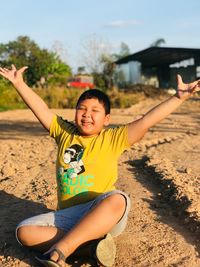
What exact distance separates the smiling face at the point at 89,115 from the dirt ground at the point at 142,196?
0.82 meters

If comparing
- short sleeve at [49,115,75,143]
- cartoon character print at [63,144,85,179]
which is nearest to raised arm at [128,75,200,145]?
cartoon character print at [63,144,85,179]

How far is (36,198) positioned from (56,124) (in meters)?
1.32

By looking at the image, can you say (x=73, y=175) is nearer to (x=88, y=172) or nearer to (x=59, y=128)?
(x=88, y=172)

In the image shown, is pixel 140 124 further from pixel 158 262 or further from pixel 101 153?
pixel 158 262

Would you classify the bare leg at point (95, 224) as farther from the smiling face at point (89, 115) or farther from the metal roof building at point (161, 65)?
the metal roof building at point (161, 65)

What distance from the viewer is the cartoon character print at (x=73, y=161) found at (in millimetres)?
3291

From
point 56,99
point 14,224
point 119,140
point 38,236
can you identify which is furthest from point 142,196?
point 56,99

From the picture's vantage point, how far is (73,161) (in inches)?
131

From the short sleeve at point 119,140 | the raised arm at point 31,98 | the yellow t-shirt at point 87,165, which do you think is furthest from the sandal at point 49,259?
the raised arm at point 31,98

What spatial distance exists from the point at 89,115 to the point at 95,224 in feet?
2.37

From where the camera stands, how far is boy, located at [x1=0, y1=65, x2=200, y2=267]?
3.05m

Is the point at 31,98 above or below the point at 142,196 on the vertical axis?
above

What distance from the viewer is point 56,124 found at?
351 cm

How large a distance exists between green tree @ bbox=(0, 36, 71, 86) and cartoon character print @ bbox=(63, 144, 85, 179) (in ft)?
93.5
